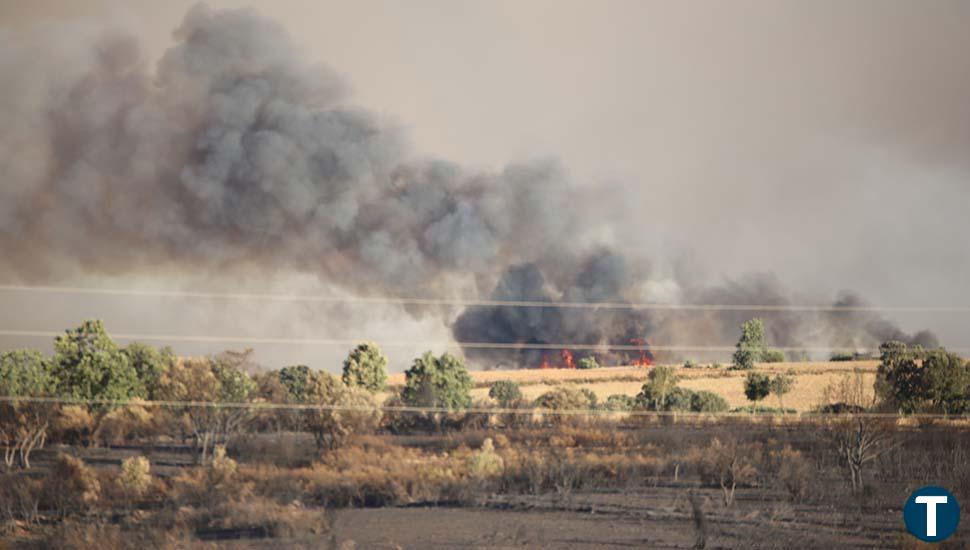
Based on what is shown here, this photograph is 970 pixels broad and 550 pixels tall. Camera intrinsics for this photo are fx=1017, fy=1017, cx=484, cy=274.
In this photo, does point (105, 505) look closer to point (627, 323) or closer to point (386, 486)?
point (386, 486)

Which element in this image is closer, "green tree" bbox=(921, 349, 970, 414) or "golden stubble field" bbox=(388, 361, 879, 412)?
"green tree" bbox=(921, 349, 970, 414)

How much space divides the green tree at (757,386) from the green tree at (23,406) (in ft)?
43.8

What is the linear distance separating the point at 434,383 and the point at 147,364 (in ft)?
18.0

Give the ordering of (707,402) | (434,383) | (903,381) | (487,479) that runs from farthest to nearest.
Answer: (707,402) → (434,383) → (903,381) → (487,479)

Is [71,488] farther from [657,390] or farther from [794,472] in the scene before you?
[794,472]

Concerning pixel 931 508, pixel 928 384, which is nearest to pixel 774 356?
pixel 928 384

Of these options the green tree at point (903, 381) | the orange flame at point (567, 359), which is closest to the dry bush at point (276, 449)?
the orange flame at point (567, 359)

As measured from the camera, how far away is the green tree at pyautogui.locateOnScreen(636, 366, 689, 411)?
20000 mm

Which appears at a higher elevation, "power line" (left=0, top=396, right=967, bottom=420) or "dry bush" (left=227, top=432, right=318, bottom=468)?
"power line" (left=0, top=396, right=967, bottom=420)

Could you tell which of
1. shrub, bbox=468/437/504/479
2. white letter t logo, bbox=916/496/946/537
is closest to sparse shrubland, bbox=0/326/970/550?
shrub, bbox=468/437/504/479

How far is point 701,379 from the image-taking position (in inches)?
805

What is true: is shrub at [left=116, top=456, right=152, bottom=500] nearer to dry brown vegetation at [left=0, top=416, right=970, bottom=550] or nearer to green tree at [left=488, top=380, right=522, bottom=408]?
dry brown vegetation at [left=0, top=416, right=970, bottom=550]

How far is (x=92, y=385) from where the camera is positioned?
18.9 metres

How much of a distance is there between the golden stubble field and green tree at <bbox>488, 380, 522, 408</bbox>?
16cm
